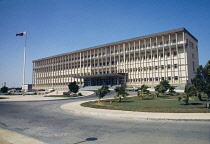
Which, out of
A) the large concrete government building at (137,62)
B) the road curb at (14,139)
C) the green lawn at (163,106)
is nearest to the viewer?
the road curb at (14,139)

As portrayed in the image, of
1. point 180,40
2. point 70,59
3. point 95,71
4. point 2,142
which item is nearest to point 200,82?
point 2,142

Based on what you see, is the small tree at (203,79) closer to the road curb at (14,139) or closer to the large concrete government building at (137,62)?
the road curb at (14,139)

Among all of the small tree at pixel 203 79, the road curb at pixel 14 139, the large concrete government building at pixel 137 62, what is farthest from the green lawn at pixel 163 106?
the large concrete government building at pixel 137 62

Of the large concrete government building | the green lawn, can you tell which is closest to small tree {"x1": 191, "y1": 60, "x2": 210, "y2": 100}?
the green lawn

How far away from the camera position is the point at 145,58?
63625 millimetres

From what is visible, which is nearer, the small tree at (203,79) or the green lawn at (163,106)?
the green lawn at (163,106)

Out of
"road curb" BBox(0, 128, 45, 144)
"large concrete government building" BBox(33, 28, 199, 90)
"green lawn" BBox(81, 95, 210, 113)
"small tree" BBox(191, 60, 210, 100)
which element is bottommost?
"green lawn" BBox(81, 95, 210, 113)

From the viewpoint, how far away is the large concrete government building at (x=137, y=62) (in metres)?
57.0

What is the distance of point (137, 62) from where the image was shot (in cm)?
6594

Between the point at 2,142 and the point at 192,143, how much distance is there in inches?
263

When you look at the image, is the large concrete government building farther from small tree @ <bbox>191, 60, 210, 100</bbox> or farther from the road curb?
the road curb

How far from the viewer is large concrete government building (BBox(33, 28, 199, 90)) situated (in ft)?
187

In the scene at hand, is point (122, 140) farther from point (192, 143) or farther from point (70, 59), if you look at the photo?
point (70, 59)

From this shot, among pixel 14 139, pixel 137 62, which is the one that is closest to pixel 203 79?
pixel 14 139
